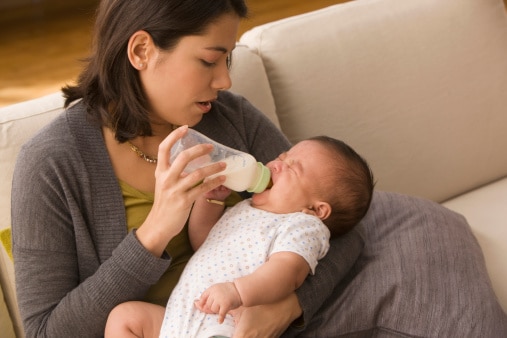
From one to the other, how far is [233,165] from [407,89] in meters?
0.96

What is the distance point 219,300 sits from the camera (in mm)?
1422

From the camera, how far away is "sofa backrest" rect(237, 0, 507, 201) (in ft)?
7.43

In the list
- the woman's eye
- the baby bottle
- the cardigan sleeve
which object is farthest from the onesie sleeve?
the woman's eye

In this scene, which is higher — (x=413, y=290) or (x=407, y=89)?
(x=407, y=89)

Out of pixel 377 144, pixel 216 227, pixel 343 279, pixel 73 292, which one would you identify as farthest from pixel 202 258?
pixel 377 144

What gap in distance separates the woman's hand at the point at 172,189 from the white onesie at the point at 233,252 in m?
0.10

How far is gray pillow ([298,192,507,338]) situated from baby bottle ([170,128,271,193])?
332 mm

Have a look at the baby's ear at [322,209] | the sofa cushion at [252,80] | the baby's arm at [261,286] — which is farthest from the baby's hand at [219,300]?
the sofa cushion at [252,80]

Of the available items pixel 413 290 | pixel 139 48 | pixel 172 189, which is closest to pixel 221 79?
pixel 139 48

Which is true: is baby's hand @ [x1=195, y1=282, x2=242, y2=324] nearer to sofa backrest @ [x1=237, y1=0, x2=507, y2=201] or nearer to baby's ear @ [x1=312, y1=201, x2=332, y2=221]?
baby's ear @ [x1=312, y1=201, x2=332, y2=221]

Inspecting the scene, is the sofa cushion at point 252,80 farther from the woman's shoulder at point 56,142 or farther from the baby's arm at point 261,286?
the baby's arm at point 261,286

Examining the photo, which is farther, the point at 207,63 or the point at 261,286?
the point at 207,63

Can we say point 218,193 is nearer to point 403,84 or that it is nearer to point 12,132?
point 12,132

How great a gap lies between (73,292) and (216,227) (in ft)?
1.10
